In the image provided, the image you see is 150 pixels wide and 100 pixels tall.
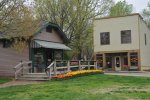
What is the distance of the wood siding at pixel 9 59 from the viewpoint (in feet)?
101

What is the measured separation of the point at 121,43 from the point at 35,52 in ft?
58.2

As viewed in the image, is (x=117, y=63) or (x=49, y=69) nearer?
(x=49, y=69)

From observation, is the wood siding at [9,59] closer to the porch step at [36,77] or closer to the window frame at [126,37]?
the porch step at [36,77]

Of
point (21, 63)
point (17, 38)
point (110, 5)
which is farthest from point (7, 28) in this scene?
point (110, 5)

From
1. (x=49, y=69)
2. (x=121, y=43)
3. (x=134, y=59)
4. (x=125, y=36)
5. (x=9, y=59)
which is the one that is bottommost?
(x=49, y=69)

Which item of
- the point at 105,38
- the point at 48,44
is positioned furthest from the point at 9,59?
the point at 105,38

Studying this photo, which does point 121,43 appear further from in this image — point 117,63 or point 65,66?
point 65,66

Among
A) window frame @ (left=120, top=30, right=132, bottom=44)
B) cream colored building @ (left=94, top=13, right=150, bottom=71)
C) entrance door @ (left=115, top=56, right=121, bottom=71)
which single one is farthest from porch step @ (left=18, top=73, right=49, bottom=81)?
entrance door @ (left=115, top=56, right=121, bottom=71)

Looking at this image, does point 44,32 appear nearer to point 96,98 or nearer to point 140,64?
point 140,64

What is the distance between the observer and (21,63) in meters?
28.5

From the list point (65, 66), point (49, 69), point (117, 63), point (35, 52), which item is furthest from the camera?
point (117, 63)

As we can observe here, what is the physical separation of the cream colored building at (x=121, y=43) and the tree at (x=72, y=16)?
200 centimetres

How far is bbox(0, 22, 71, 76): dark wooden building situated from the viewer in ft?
101

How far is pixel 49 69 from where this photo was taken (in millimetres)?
26125
